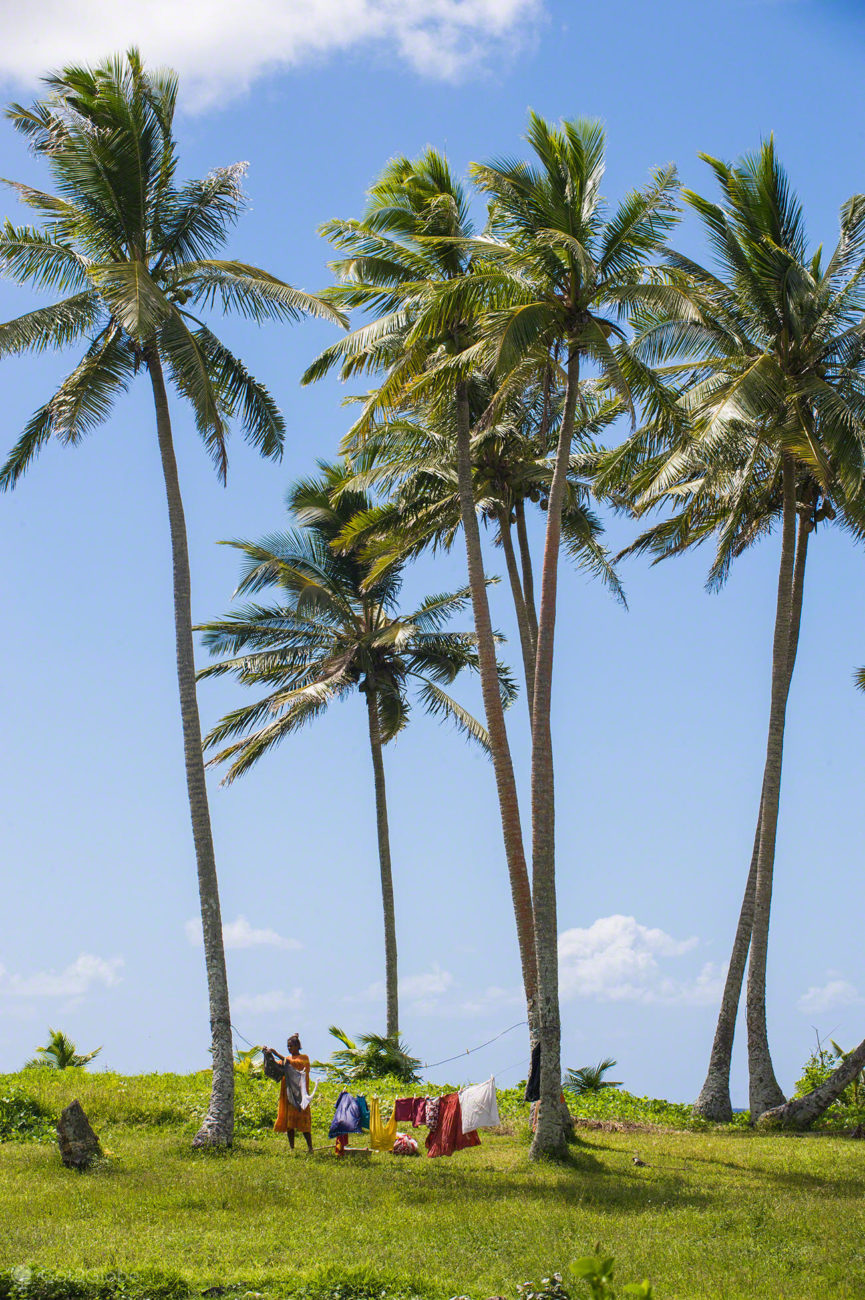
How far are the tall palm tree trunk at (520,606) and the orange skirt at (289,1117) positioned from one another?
26.5 feet

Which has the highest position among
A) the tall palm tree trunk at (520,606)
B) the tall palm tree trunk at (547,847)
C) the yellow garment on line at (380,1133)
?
the tall palm tree trunk at (520,606)

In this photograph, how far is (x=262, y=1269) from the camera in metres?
10.5

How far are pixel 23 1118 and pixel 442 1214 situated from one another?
27.0 ft

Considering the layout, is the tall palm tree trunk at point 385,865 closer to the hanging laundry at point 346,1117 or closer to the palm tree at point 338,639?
the palm tree at point 338,639

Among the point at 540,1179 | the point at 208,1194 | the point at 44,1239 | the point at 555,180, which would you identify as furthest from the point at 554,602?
the point at 44,1239

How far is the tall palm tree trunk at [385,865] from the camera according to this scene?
86.0 feet

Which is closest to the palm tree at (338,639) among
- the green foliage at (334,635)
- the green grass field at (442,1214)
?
the green foliage at (334,635)

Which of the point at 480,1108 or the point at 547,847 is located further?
the point at 547,847

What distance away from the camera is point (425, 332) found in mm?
18750

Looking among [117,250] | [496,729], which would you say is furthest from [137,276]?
[496,729]

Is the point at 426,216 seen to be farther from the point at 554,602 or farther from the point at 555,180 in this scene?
the point at 554,602

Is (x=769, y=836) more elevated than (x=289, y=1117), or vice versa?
(x=769, y=836)

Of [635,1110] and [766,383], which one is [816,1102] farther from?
[766,383]

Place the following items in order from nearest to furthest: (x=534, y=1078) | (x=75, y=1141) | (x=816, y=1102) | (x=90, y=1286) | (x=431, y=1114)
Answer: (x=90, y=1286), (x=75, y=1141), (x=431, y=1114), (x=534, y=1078), (x=816, y=1102)
